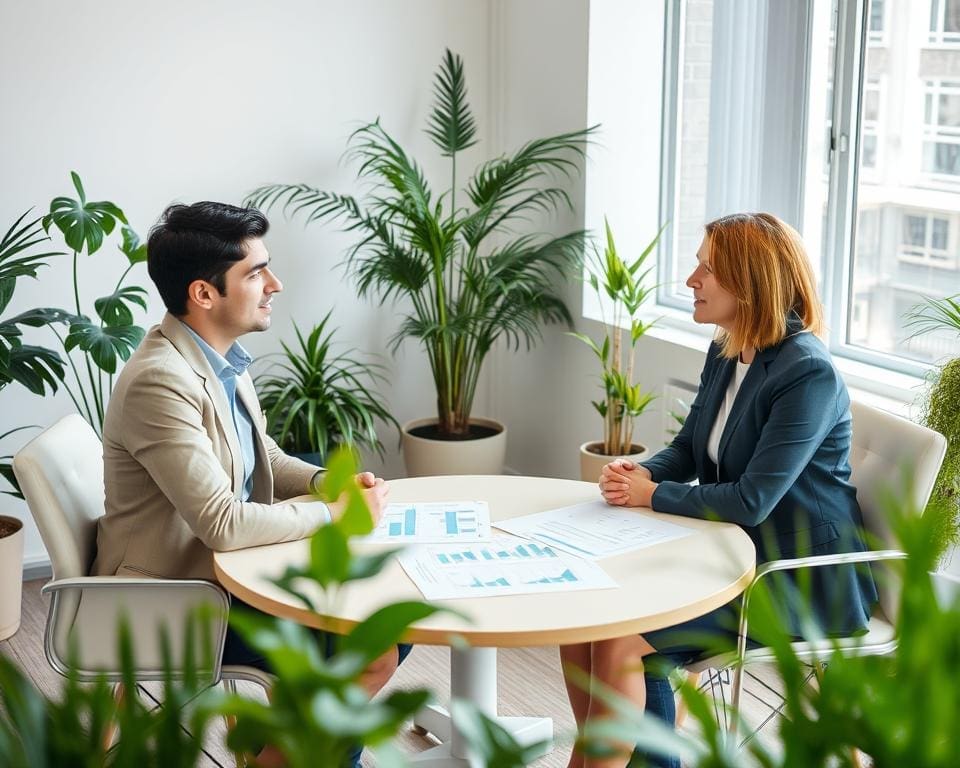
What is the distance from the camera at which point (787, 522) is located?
231 cm

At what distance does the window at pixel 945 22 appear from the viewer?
10.2 ft

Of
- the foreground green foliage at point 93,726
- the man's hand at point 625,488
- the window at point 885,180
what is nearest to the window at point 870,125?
the window at point 885,180

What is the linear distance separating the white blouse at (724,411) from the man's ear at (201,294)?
3.61 ft

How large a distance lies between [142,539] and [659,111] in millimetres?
2753

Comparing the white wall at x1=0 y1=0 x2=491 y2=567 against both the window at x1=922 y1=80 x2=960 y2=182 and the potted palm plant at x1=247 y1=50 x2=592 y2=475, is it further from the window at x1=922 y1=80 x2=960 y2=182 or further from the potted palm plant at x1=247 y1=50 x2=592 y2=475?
the window at x1=922 y1=80 x2=960 y2=182

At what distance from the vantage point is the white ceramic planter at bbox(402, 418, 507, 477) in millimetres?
4211

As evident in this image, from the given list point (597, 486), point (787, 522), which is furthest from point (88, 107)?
point (787, 522)

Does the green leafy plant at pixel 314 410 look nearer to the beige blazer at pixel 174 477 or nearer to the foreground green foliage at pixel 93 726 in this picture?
the beige blazer at pixel 174 477

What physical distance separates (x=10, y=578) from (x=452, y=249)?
183cm

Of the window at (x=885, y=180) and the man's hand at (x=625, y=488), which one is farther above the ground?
the window at (x=885, y=180)

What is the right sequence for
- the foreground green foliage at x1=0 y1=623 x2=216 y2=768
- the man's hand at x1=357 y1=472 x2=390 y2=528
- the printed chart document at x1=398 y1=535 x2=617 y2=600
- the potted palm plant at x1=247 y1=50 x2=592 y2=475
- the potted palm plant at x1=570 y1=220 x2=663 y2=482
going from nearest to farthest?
1. the foreground green foliage at x1=0 y1=623 x2=216 y2=768
2. the printed chart document at x1=398 y1=535 x2=617 y2=600
3. the man's hand at x1=357 y1=472 x2=390 y2=528
4. the potted palm plant at x1=570 y1=220 x2=663 y2=482
5. the potted palm plant at x1=247 y1=50 x2=592 y2=475

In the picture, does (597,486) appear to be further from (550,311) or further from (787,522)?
(550,311)

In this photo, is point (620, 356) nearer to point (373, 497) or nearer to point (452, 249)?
point (452, 249)

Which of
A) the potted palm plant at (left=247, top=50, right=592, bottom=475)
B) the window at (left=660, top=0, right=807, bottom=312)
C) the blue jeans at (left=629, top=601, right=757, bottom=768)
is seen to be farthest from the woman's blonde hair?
the potted palm plant at (left=247, top=50, right=592, bottom=475)
